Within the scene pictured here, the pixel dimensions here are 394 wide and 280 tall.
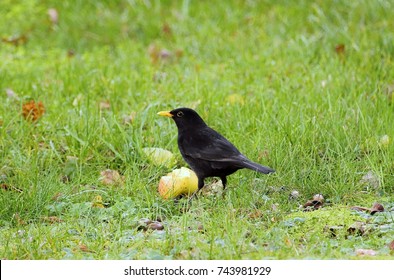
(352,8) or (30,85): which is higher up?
(352,8)

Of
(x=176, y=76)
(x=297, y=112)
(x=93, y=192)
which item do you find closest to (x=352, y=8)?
(x=176, y=76)

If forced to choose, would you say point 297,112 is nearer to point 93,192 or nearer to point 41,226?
point 93,192

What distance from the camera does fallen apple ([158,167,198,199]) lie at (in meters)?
5.08

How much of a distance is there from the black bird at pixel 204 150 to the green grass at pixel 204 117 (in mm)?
174

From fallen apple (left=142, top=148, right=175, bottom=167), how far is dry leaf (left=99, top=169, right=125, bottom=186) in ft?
0.83

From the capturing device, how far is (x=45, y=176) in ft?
17.7

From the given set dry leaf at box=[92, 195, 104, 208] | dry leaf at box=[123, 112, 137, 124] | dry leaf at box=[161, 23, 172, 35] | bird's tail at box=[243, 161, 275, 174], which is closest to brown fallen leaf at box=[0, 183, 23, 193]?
dry leaf at box=[92, 195, 104, 208]

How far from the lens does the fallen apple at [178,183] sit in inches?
200

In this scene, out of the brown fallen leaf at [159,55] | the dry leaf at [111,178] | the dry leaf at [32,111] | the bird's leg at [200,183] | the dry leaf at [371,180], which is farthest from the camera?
the brown fallen leaf at [159,55]

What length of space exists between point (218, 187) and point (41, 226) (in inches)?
50.5

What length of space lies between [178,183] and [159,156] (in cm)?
56

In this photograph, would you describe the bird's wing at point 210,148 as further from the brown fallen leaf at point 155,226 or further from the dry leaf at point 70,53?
the dry leaf at point 70,53

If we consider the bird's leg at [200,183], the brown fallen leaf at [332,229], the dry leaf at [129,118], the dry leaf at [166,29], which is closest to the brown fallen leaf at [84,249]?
the bird's leg at [200,183]

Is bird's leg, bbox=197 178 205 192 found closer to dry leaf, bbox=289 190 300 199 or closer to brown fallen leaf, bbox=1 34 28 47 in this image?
dry leaf, bbox=289 190 300 199
